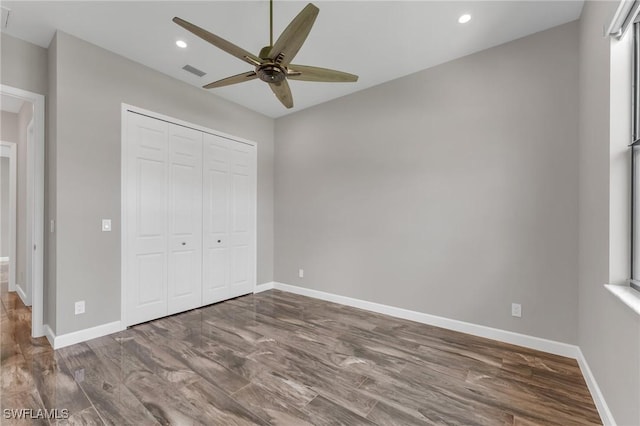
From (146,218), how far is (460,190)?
3.60 m

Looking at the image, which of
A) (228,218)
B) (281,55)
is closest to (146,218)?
(228,218)

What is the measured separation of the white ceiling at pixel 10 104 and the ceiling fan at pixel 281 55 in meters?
3.51

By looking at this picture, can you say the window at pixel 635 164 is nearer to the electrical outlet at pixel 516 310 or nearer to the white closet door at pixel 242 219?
the electrical outlet at pixel 516 310

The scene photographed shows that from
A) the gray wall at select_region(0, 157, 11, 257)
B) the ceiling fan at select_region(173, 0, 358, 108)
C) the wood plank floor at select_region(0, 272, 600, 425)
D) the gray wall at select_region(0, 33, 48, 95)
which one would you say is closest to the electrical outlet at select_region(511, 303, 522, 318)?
the wood plank floor at select_region(0, 272, 600, 425)

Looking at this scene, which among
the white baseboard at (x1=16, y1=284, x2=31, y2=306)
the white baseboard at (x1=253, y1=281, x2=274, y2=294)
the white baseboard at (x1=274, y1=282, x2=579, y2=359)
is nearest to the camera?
the white baseboard at (x1=274, y1=282, x2=579, y2=359)

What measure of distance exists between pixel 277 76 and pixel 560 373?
3.14 metres

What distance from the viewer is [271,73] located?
1.86 meters

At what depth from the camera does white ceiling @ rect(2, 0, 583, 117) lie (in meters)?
2.28

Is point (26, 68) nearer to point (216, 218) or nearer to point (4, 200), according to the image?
point (216, 218)

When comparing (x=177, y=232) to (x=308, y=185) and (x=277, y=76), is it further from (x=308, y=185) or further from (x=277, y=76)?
(x=277, y=76)

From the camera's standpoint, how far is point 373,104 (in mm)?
3664

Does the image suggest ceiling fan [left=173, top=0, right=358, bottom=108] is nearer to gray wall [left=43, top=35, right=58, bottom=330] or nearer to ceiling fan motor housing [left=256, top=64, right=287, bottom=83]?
ceiling fan motor housing [left=256, top=64, right=287, bottom=83]

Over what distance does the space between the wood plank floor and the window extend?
1.02 meters

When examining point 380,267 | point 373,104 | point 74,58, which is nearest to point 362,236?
point 380,267
